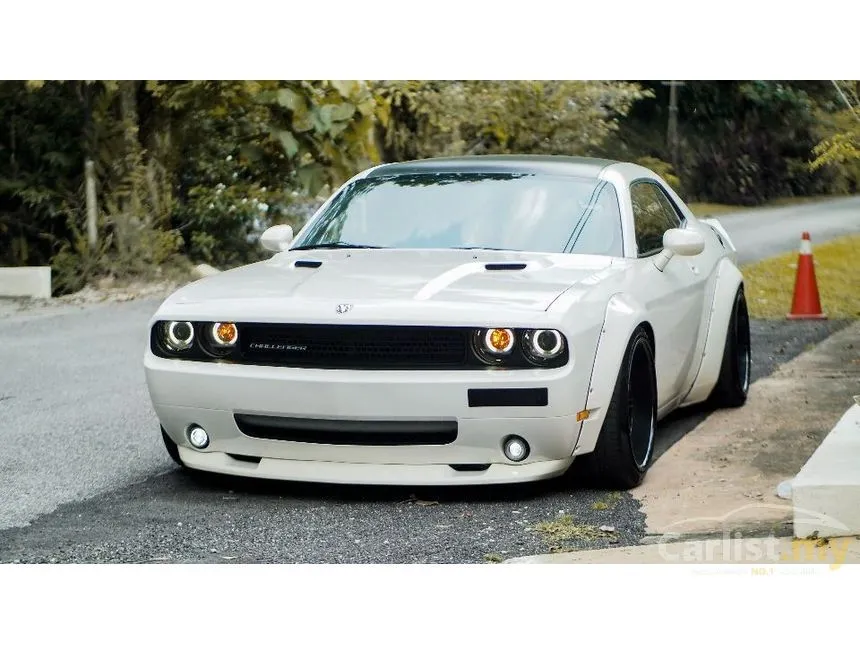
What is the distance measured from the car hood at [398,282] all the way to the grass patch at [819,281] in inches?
131

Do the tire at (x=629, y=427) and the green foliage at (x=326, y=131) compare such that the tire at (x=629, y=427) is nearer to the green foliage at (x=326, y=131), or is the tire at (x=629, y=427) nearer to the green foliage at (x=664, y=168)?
the green foliage at (x=664, y=168)

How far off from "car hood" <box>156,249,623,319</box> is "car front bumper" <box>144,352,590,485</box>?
0.72 ft

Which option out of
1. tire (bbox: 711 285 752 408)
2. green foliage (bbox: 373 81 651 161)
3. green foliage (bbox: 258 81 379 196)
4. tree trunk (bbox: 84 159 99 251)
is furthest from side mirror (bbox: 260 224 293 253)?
green foliage (bbox: 373 81 651 161)

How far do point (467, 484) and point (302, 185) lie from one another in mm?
6072

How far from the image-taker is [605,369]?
4574 mm

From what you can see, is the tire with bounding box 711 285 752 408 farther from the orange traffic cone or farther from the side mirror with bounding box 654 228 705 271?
the orange traffic cone

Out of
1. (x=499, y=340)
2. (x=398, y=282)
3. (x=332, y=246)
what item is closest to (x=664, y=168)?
(x=332, y=246)

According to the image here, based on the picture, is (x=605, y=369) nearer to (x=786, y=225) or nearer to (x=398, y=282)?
(x=398, y=282)

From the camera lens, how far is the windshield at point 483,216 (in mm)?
5277

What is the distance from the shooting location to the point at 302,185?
10406 mm

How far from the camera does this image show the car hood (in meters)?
4.55

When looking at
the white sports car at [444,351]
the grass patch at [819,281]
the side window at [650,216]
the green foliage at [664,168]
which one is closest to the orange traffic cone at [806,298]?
the grass patch at [819,281]
